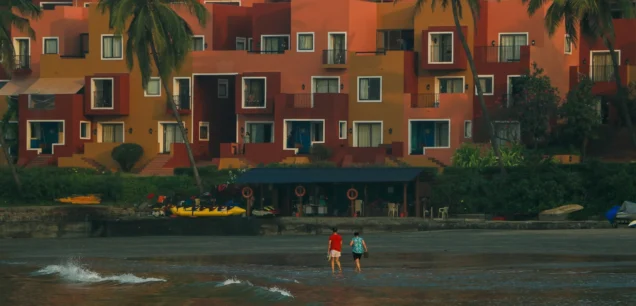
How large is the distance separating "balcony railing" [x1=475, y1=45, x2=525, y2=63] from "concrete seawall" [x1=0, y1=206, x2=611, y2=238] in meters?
19.6

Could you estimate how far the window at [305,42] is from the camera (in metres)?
92.7

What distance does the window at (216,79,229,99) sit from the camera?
9625 cm

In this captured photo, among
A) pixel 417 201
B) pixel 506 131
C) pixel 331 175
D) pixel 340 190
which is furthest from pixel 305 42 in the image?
pixel 417 201

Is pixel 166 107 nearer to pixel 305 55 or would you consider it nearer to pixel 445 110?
pixel 305 55

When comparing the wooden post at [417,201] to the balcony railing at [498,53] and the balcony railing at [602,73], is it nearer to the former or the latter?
the balcony railing at [498,53]

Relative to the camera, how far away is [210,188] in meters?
82.4

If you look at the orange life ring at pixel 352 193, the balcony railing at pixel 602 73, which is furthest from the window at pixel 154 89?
the balcony railing at pixel 602 73

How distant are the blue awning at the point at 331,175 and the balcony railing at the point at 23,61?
27291mm

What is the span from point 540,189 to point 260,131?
24454mm

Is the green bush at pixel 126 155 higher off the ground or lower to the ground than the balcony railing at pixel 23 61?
lower

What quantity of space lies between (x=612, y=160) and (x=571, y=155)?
3192mm

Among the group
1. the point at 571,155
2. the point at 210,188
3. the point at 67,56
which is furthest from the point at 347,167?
the point at 67,56

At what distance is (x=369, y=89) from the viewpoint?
90938mm

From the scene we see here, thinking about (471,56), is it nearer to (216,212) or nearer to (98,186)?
(216,212)
